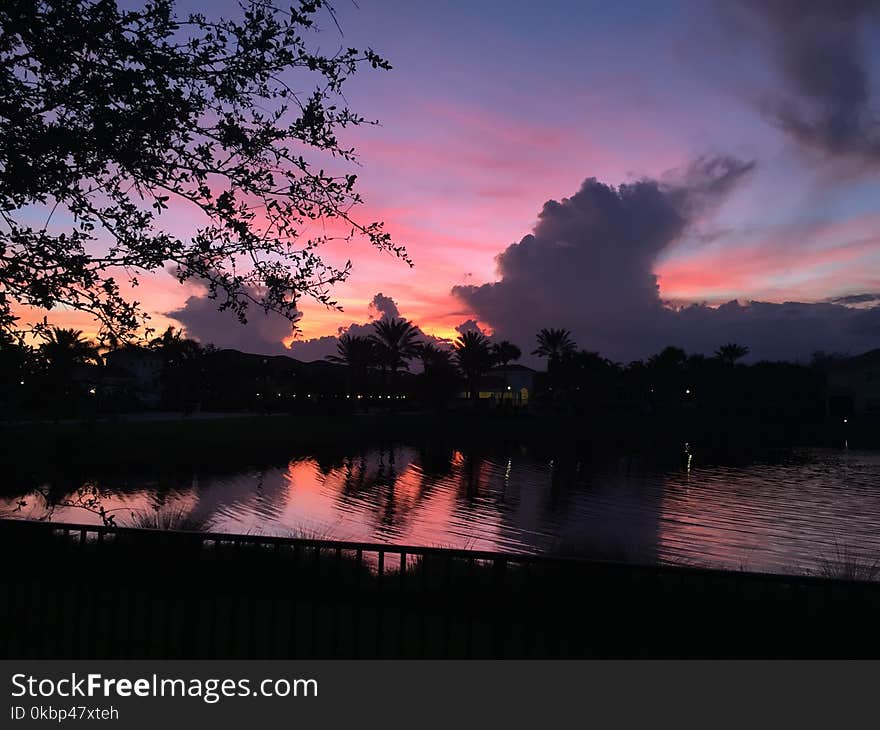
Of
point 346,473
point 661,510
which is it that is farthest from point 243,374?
point 661,510

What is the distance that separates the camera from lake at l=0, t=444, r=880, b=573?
2139 cm

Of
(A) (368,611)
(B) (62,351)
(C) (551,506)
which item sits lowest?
(C) (551,506)

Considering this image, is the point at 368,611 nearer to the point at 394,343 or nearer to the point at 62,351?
the point at 62,351

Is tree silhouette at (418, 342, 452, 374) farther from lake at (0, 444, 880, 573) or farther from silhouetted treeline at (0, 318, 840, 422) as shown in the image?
lake at (0, 444, 880, 573)

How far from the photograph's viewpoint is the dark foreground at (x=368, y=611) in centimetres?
616

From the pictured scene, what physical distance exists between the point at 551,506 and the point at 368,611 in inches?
887

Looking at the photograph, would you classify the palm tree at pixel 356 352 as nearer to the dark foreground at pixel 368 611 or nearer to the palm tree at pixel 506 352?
the palm tree at pixel 506 352

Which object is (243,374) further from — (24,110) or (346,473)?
(24,110)

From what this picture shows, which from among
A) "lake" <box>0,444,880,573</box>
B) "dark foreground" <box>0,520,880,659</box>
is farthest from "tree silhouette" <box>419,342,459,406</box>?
"dark foreground" <box>0,520,880,659</box>

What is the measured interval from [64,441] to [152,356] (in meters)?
1.43

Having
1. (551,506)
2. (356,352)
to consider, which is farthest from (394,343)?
(551,506)

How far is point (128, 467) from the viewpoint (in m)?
37.8

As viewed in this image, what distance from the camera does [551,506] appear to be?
103 feet
